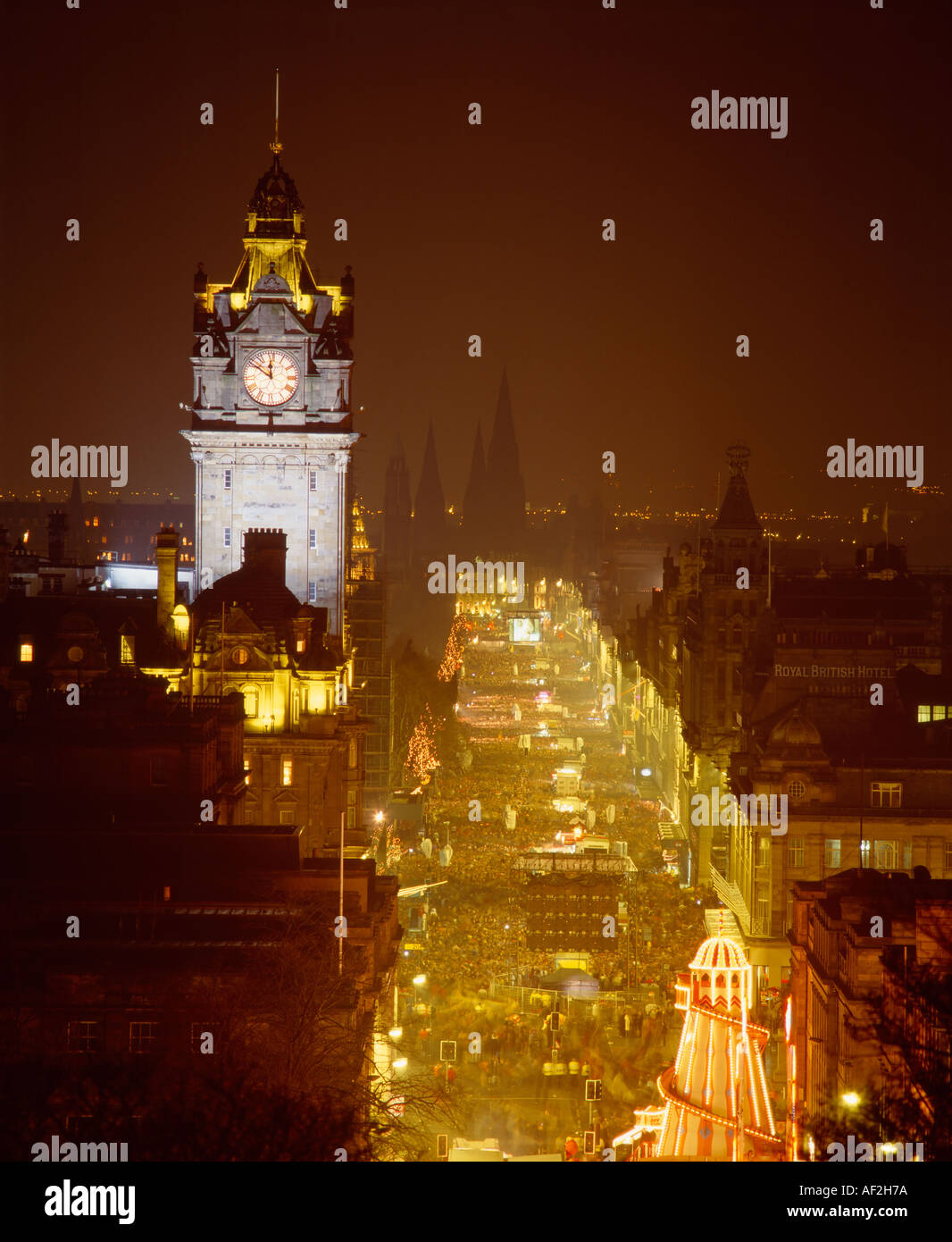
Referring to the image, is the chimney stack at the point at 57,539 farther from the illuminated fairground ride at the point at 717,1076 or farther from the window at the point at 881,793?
the illuminated fairground ride at the point at 717,1076

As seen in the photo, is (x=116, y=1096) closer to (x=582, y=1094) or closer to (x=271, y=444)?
(x=582, y=1094)

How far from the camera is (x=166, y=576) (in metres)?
66.4

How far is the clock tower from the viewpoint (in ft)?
251

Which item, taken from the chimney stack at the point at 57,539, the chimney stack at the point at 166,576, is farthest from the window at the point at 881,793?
the chimney stack at the point at 57,539

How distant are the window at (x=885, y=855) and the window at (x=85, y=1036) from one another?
96.6 feet

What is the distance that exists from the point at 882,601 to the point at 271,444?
28.7 meters

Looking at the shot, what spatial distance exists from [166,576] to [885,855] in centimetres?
2970

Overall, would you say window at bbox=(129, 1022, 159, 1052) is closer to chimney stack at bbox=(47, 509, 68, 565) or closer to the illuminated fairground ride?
the illuminated fairground ride

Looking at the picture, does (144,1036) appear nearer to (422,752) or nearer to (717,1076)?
(717,1076)

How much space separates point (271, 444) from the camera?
76.8m

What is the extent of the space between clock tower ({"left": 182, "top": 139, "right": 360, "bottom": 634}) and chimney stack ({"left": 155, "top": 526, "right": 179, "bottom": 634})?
29.9ft

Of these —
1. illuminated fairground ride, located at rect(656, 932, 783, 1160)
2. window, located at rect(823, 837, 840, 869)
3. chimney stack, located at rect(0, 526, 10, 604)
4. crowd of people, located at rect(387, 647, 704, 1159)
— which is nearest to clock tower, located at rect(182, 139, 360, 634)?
chimney stack, located at rect(0, 526, 10, 604)

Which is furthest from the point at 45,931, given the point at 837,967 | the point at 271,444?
the point at 271,444

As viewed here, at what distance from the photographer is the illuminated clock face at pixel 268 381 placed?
7656cm
